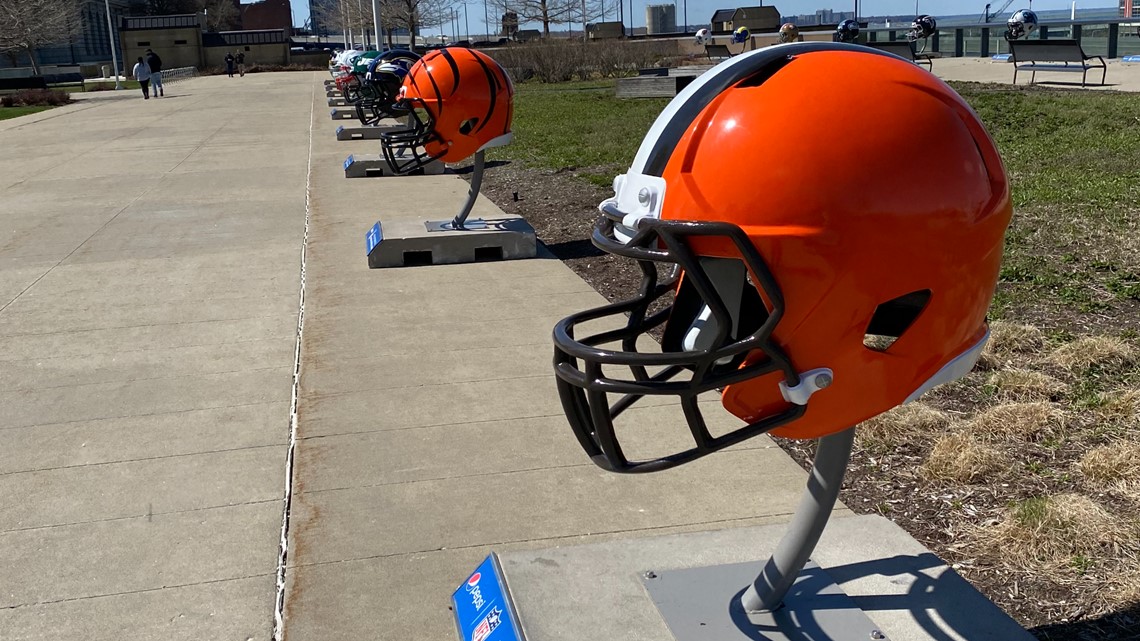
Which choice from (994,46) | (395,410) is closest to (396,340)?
(395,410)

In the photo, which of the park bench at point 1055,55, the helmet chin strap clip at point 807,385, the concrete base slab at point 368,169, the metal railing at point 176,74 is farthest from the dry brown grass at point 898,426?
the metal railing at point 176,74

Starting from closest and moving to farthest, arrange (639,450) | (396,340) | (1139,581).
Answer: (1139,581)
(639,450)
(396,340)

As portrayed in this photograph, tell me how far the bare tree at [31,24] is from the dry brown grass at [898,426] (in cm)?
5406

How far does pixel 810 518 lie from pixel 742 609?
329 millimetres

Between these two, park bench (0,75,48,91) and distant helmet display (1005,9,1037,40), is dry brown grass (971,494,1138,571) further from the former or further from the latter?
park bench (0,75,48,91)

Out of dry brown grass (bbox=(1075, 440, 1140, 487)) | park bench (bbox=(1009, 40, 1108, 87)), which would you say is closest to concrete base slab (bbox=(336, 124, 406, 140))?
park bench (bbox=(1009, 40, 1108, 87))

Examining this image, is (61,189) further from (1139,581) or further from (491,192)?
(1139,581)

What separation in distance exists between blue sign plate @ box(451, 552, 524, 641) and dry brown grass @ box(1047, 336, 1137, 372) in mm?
3158

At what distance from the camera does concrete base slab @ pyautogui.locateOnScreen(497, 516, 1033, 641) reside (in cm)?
272

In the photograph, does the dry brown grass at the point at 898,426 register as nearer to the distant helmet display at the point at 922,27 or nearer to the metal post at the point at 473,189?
the metal post at the point at 473,189

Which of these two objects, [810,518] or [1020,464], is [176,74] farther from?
[810,518]

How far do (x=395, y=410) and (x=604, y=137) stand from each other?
38.0 ft

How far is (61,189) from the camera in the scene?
527 inches

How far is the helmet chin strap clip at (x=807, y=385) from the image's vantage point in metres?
2.15
